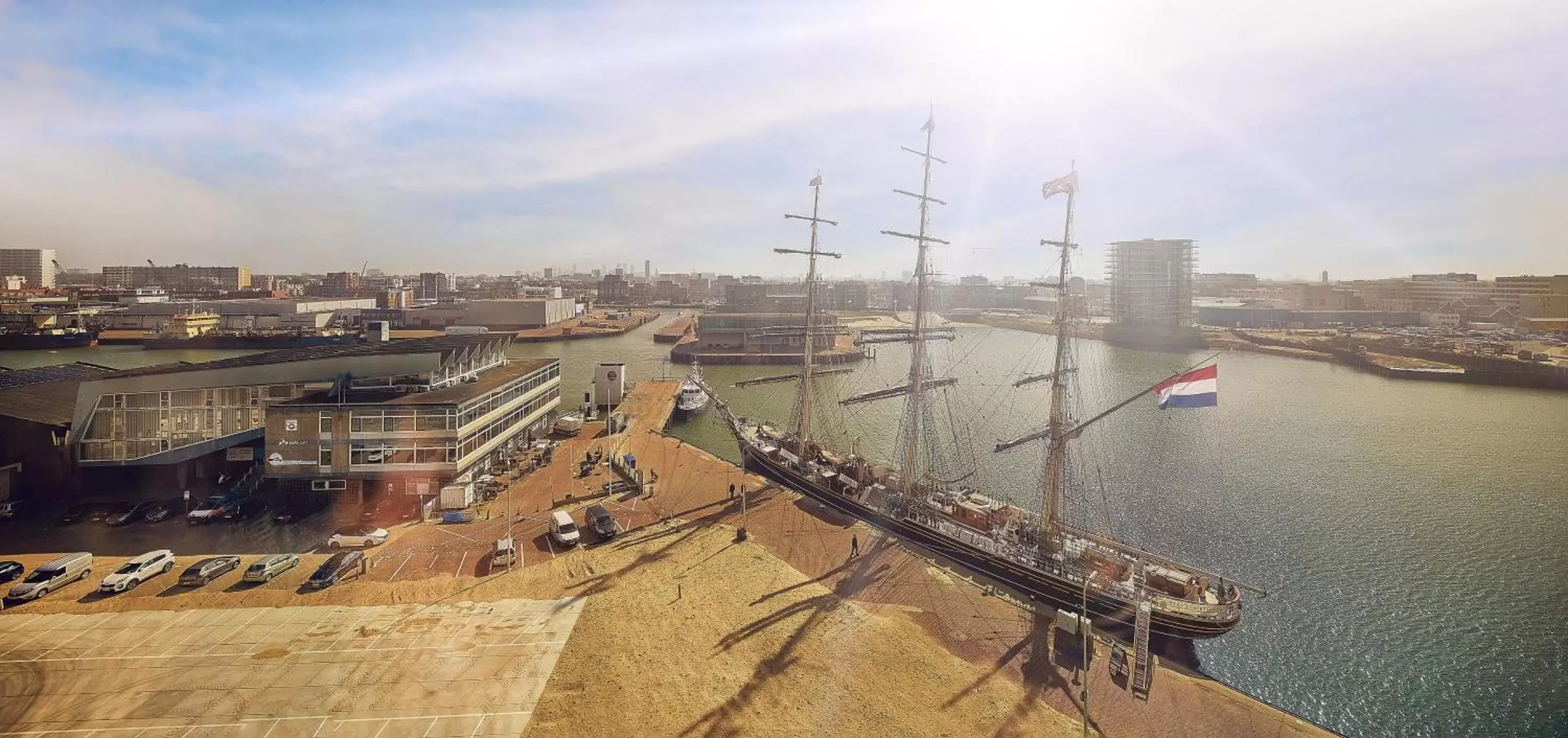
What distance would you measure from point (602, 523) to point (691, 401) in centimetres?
2003

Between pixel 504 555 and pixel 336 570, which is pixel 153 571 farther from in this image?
pixel 504 555

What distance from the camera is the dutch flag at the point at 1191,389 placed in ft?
48.0

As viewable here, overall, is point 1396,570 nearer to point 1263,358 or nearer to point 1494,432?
point 1494,432

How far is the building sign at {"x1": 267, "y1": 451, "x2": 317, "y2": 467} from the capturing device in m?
17.9

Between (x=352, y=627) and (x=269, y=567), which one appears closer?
(x=352, y=627)

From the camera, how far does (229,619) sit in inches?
478

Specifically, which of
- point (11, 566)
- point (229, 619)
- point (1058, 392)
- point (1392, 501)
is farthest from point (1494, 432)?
point (11, 566)

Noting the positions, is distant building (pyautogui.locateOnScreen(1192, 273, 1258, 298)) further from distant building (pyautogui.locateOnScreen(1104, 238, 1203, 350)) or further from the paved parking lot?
the paved parking lot

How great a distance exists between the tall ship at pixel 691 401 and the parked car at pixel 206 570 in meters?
20.9

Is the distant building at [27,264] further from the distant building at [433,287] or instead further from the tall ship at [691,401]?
the tall ship at [691,401]

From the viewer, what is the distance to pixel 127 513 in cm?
1683

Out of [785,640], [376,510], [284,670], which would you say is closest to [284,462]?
[376,510]

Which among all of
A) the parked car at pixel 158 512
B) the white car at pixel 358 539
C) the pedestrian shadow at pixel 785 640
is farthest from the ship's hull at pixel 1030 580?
the parked car at pixel 158 512

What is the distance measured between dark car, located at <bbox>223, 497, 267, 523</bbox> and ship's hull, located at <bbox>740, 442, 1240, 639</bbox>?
589 inches
